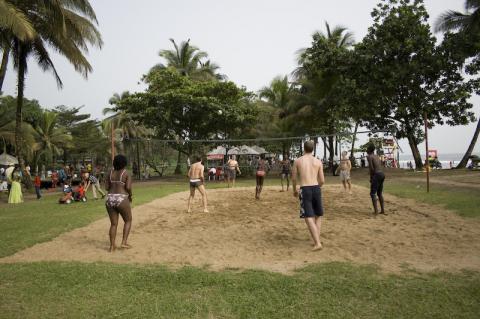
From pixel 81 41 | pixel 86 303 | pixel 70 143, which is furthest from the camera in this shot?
pixel 70 143

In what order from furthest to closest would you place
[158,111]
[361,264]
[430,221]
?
1. [158,111]
2. [430,221]
3. [361,264]

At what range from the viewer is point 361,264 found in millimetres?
5086

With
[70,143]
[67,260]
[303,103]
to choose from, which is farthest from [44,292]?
[70,143]

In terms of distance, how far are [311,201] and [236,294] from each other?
235 centimetres

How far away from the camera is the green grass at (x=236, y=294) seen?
3660mm

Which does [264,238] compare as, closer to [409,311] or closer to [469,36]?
[409,311]

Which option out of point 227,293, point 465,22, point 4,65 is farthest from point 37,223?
point 465,22

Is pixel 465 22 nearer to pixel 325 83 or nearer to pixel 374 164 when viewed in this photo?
pixel 325 83

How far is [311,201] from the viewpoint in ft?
19.7

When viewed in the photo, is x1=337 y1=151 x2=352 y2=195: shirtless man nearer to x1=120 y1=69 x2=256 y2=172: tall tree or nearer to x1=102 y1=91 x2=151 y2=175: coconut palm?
x1=120 y1=69 x2=256 y2=172: tall tree

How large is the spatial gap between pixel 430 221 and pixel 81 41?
16.2 metres

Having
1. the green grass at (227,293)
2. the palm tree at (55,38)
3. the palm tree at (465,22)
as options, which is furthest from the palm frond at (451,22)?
the green grass at (227,293)

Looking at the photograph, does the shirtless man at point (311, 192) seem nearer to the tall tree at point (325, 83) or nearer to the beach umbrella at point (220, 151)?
the tall tree at point (325, 83)

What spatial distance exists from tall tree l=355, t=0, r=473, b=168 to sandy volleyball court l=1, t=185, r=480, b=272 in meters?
13.7
